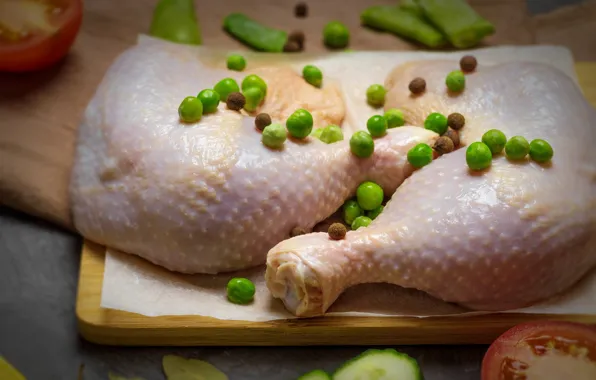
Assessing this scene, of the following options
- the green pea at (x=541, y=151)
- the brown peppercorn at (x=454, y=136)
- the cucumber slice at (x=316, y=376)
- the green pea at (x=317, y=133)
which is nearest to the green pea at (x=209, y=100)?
the green pea at (x=317, y=133)

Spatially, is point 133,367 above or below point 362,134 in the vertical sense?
below

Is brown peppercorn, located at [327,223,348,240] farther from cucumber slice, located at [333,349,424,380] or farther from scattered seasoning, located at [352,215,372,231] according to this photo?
cucumber slice, located at [333,349,424,380]

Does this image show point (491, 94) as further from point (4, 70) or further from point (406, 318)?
point (4, 70)

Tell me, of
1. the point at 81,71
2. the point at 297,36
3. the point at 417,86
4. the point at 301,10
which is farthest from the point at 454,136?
the point at 81,71

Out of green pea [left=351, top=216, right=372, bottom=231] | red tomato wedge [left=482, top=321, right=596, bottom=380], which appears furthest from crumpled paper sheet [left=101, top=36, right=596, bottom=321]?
red tomato wedge [left=482, top=321, right=596, bottom=380]

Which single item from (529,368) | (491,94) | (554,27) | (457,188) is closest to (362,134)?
(457,188)

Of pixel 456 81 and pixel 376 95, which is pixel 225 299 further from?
pixel 456 81
